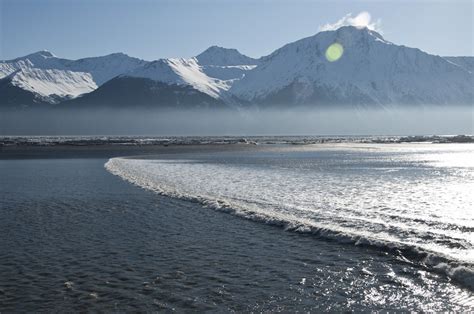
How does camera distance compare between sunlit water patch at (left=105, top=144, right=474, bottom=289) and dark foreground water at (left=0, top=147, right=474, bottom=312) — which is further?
sunlit water patch at (left=105, top=144, right=474, bottom=289)

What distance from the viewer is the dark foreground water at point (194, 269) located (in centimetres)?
1337

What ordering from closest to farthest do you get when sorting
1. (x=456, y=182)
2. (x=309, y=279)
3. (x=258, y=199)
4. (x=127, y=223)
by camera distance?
(x=309, y=279) < (x=127, y=223) < (x=258, y=199) < (x=456, y=182)

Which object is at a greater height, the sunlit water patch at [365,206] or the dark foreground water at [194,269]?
the sunlit water patch at [365,206]

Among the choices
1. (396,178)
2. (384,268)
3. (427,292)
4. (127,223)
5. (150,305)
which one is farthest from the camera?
(396,178)

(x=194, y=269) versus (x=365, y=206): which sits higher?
(x=365, y=206)

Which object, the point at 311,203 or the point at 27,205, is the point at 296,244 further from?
the point at 27,205

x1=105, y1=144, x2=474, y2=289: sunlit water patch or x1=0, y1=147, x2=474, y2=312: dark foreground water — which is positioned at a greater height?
x1=105, y1=144, x2=474, y2=289: sunlit water patch

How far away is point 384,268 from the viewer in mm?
16328

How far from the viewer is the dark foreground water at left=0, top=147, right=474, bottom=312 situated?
1337 centimetres

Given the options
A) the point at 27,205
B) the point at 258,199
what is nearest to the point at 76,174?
the point at 27,205

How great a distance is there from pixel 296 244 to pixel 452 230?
715cm

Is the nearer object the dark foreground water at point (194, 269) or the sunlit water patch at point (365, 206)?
the dark foreground water at point (194, 269)

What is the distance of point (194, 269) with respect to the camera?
1642 centimetres

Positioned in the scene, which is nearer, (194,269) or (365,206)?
(194,269)
